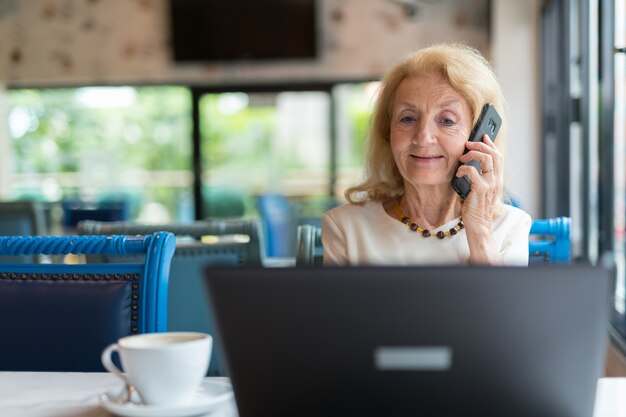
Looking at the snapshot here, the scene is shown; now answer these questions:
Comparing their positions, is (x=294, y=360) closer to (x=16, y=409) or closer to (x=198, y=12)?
(x=16, y=409)

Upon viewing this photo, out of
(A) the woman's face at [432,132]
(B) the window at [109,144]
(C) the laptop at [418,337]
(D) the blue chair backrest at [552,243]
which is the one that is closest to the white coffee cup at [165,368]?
(C) the laptop at [418,337]

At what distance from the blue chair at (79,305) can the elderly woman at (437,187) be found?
1.37ft

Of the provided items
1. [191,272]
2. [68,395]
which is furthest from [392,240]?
[68,395]

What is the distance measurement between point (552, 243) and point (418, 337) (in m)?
1.07

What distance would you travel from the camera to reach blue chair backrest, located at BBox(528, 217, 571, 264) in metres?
1.73

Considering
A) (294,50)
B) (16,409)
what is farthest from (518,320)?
(294,50)

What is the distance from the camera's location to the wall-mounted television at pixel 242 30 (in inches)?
258

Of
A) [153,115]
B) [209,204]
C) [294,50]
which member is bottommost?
[209,204]

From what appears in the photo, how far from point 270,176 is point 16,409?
583cm

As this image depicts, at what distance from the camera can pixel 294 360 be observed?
0.81 metres

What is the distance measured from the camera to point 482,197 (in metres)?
1.67

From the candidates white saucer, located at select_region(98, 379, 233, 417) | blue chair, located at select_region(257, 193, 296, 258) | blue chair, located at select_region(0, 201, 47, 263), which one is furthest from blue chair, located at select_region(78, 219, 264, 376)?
blue chair, located at select_region(257, 193, 296, 258)

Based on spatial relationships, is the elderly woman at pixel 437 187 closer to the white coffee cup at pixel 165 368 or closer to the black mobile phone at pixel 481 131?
the black mobile phone at pixel 481 131

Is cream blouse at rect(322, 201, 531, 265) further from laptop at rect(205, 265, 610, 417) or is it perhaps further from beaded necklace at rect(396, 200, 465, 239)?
laptop at rect(205, 265, 610, 417)
